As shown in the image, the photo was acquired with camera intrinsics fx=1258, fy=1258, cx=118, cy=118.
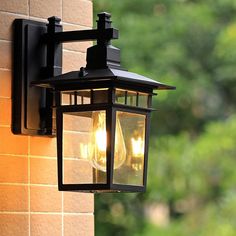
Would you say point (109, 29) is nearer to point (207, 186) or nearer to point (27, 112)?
point (27, 112)

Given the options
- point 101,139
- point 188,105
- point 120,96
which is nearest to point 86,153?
point 101,139

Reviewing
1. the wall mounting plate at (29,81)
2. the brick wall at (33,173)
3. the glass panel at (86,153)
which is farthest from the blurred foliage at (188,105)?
the glass panel at (86,153)

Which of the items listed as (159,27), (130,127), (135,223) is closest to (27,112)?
(130,127)

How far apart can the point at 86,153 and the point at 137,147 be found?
0.15 metres

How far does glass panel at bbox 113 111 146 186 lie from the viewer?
11.2 feet

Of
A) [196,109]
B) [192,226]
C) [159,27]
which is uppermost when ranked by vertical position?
[159,27]

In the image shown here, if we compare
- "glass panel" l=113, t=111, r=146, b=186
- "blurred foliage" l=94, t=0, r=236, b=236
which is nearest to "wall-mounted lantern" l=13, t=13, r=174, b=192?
"glass panel" l=113, t=111, r=146, b=186

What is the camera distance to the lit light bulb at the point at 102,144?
342 cm

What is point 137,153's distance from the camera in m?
3.47

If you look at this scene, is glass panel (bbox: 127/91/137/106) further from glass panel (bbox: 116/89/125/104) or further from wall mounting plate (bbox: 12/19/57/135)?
wall mounting plate (bbox: 12/19/57/135)

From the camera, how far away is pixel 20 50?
11.8ft

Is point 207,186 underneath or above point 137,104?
underneath

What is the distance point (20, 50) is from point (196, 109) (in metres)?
7.53

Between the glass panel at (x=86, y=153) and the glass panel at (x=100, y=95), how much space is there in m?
0.03
